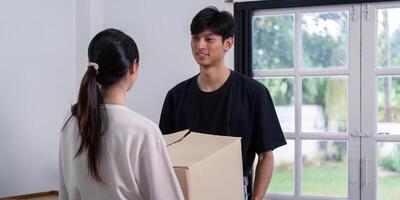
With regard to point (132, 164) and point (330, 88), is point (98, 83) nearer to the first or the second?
point (132, 164)

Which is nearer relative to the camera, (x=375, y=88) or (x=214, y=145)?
(x=214, y=145)

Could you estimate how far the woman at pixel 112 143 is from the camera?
0.95 m

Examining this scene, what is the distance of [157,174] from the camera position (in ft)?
3.14

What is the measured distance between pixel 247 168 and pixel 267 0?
1.69 m

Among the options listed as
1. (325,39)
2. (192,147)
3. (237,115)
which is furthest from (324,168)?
(192,147)

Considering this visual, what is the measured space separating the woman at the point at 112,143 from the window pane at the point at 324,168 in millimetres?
2106

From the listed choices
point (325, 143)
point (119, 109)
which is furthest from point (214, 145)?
point (325, 143)

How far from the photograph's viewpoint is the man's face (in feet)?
4.90

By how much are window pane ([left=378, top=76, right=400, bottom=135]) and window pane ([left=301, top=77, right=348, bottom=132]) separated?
203 millimetres

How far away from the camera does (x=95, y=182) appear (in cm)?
97

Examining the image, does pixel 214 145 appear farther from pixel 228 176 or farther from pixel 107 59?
pixel 107 59

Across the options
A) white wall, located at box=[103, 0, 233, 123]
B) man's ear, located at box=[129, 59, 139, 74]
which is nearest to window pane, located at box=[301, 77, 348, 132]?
white wall, located at box=[103, 0, 233, 123]

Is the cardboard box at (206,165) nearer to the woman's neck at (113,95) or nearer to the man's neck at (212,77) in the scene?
the woman's neck at (113,95)

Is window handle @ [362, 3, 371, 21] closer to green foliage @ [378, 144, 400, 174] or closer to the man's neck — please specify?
green foliage @ [378, 144, 400, 174]
